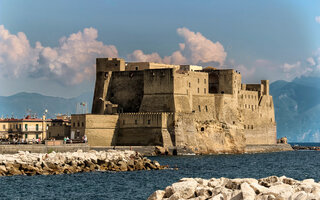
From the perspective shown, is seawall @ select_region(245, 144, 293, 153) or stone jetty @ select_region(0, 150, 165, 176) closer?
stone jetty @ select_region(0, 150, 165, 176)

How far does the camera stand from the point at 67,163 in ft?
165

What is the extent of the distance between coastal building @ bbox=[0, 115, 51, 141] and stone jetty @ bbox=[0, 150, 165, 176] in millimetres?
20368

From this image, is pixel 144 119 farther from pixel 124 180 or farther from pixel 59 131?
pixel 124 180

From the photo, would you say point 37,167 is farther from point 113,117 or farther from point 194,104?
point 194,104

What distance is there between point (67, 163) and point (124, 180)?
6.56 m

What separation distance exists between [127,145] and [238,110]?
19260mm

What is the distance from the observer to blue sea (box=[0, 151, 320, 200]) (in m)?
38.1

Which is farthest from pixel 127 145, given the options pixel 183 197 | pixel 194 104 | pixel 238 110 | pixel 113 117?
pixel 183 197

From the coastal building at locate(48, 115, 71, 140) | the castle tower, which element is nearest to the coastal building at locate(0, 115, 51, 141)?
the coastal building at locate(48, 115, 71, 140)

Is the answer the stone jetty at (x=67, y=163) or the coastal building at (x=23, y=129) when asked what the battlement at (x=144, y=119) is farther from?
the stone jetty at (x=67, y=163)

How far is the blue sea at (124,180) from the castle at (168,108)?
9559 mm

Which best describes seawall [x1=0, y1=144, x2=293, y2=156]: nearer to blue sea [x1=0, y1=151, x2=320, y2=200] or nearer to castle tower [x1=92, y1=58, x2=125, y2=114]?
blue sea [x1=0, y1=151, x2=320, y2=200]

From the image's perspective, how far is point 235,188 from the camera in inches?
1074

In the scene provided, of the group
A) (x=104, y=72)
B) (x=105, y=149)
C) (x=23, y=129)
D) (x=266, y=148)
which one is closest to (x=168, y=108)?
(x=104, y=72)
